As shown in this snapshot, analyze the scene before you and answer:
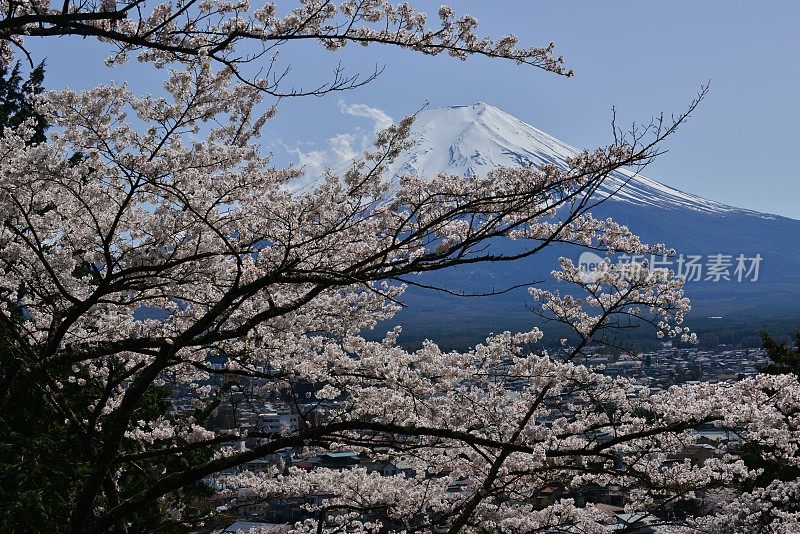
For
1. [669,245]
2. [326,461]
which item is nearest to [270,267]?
[326,461]

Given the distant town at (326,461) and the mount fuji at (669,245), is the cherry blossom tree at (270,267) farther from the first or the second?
the mount fuji at (669,245)

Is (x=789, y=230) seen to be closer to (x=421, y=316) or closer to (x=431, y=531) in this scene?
(x=421, y=316)

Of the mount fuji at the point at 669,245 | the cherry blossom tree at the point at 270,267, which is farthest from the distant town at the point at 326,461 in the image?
the mount fuji at the point at 669,245

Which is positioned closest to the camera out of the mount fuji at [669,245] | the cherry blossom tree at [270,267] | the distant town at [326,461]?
the cherry blossom tree at [270,267]

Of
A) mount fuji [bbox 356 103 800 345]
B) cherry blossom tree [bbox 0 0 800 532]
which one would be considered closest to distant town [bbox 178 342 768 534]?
cherry blossom tree [bbox 0 0 800 532]

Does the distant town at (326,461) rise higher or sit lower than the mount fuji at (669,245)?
lower

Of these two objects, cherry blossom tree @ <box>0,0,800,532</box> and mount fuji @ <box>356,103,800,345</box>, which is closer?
cherry blossom tree @ <box>0,0,800,532</box>

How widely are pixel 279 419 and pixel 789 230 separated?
535 feet

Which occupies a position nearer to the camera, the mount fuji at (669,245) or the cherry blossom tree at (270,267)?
the cherry blossom tree at (270,267)

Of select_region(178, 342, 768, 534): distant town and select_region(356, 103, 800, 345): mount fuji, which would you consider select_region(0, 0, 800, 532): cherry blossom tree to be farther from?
select_region(356, 103, 800, 345): mount fuji

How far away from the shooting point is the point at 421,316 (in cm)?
10156

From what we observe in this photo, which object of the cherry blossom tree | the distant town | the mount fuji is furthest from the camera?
the mount fuji

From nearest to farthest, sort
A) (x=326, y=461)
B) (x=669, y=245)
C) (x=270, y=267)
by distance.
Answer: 1. (x=270, y=267)
2. (x=326, y=461)
3. (x=669, y=245)

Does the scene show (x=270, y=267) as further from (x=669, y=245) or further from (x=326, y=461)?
(x=669, y=245)
